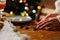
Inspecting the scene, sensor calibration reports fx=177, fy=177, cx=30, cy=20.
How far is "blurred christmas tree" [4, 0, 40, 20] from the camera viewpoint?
2.62m

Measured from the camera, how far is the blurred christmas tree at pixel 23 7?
103 inches

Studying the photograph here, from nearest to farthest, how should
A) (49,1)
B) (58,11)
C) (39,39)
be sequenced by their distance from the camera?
(39,39)
(58,11)
(49,1)

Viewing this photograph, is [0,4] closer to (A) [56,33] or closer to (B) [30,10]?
(A) [56,33]

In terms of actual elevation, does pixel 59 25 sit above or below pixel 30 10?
above

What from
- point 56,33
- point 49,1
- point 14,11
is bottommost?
point 14,11

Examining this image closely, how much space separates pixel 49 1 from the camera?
97.0 inches

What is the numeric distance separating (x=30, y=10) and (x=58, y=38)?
1.93m

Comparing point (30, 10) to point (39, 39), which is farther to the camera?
point (30, 10)

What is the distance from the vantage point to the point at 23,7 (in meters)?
2.72

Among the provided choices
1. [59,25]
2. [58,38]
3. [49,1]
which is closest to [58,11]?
[59,25]

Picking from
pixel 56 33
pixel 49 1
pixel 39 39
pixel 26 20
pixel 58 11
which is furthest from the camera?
pixel 49 1

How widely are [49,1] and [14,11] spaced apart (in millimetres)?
611

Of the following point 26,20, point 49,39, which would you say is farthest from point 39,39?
point 26,20

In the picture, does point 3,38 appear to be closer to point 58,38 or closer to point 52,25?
point 58,38
